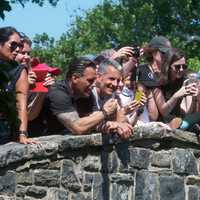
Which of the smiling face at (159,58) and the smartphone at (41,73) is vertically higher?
the smiling face at (159,58)

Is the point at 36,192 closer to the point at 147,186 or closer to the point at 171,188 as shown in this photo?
the point at 147,186

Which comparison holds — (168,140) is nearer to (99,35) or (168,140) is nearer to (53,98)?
(53,98)

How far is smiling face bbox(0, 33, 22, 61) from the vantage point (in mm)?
7859

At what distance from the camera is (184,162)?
7977mm

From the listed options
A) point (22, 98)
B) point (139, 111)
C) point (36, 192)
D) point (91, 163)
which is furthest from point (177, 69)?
point (36, 192)

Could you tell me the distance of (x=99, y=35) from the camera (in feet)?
104

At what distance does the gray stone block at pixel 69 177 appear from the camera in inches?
305

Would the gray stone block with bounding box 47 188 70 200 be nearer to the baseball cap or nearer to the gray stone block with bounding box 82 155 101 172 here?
the gray stone block with bounding box 82 155 101 172

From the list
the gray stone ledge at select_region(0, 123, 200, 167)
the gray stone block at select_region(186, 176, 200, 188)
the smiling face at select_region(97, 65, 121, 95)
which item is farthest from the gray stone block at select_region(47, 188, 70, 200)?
the gray stone block at select_region(186, 176, 200, 188)

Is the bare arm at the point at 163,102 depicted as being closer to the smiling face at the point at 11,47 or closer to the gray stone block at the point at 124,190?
the gray stone block at the point at 124,190

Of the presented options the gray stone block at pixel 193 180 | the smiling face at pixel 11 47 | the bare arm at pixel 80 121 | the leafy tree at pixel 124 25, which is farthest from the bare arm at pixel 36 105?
the leafy tree at pixel 124 25

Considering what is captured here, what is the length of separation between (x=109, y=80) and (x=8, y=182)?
1.27 metres

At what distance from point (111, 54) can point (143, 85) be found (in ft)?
1.52

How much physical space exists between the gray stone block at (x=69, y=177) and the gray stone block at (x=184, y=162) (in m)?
0.85
